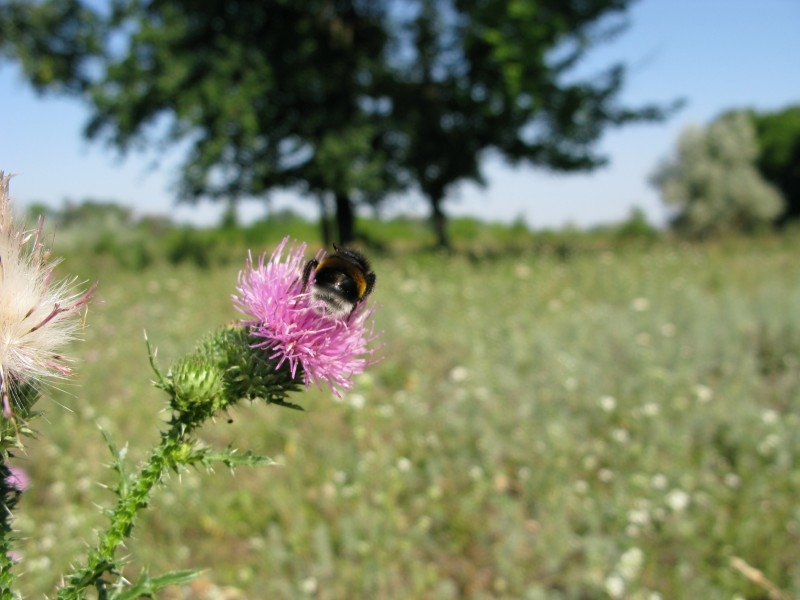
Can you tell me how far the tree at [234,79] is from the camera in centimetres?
1395

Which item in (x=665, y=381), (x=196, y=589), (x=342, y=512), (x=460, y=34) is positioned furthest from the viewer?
(x=460, y=34)

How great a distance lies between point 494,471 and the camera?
420cm

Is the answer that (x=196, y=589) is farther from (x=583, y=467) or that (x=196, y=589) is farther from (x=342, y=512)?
(x=583, y=467)

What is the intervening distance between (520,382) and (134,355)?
4101 mm

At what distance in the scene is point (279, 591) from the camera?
3408mm

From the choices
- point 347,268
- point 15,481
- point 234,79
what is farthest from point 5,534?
point 234,79

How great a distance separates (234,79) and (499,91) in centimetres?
600

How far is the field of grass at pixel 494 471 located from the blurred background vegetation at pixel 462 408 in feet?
0.06

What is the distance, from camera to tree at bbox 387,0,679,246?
14156 mm

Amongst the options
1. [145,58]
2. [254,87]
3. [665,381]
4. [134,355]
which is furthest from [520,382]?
[145,58]

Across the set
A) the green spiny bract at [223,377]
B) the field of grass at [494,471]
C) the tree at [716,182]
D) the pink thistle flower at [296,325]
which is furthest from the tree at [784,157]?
the green spiny bract at [223,377]

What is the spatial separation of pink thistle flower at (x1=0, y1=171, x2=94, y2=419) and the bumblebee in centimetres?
46

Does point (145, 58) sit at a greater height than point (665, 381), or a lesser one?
greater

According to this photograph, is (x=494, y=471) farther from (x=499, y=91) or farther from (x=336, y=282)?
(x=499, y=91)
